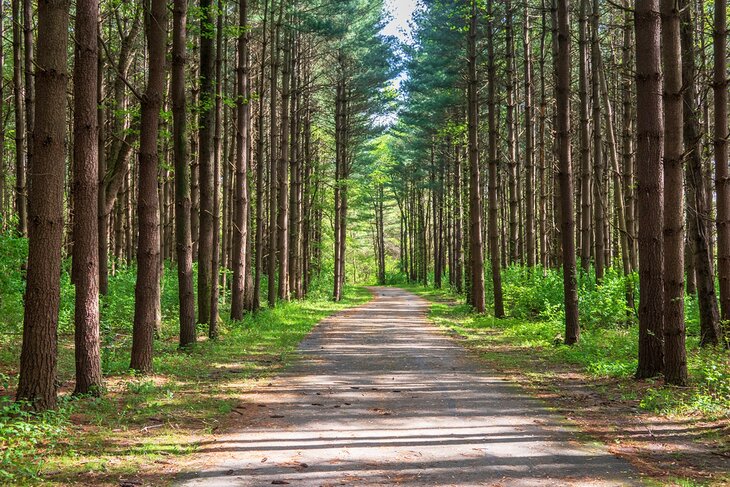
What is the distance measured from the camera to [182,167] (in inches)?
483

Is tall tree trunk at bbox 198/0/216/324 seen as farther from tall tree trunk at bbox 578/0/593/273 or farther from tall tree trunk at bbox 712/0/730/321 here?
tall tree trunk at bbox 712/0/730/321

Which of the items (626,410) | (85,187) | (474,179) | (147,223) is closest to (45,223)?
(85,187)

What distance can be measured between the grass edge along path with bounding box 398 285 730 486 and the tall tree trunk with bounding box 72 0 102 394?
5.98 m

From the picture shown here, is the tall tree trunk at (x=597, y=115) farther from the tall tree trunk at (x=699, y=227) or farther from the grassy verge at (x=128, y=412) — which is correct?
the grassy verge at (x=128, y=412)

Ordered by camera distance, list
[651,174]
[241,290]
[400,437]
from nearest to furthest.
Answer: [400,437], [651,174], [241,290]

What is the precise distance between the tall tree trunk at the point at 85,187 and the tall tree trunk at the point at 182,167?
13.6 feet

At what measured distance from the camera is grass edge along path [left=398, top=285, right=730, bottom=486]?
5.54 meters

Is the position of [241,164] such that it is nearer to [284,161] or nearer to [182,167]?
[182,167]

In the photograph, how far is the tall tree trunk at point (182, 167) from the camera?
11953 mm

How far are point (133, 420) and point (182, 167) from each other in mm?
6382

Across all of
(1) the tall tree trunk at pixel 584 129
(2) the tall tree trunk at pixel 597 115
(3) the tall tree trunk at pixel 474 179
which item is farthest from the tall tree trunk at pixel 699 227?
(3) the tall tree trunk at pixel 474 179

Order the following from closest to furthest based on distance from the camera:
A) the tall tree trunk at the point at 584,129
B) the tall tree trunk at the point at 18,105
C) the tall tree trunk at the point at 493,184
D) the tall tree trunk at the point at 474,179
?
1. the tall tree trunk at the point at 18,105
2. the tall tree trunk at the point at 584,129
3. the tall tree trunk at the point at 493,184
4. the tall tree trunk at the point at 474,179

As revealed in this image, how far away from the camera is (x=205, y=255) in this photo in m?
14.1

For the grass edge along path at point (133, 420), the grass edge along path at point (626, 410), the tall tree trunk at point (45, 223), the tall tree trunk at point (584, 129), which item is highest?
the tall tree trunk at point (584, 129)
